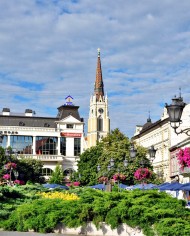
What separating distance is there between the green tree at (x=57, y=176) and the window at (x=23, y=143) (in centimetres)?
778

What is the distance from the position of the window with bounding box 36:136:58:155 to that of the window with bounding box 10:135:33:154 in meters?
1.28

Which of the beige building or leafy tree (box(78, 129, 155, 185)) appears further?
the beige building

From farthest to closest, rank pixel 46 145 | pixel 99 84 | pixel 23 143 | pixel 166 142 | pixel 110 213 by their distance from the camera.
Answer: pixel 99 84, pixel 46 145, pixel 23 143, pixel 166 142, pixel 110 213

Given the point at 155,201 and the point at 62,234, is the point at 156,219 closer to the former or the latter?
the point at 155,201

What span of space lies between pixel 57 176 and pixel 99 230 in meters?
62.2

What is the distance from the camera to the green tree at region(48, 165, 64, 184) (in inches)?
2943

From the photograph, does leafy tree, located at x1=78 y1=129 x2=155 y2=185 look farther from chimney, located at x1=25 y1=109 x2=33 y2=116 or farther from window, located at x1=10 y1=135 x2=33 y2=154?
chimney, located at x1=25 y1=109 x2=33 y2=116

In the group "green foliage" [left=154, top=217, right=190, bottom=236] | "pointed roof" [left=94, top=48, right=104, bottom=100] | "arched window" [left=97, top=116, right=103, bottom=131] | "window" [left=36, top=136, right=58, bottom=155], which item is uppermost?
"pointed roof" [left=94, top=48, right=104, bottom=100]

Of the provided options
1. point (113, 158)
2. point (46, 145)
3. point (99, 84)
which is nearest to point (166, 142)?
point (46, 145)

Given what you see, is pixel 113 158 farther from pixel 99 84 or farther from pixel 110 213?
pixel 99 84

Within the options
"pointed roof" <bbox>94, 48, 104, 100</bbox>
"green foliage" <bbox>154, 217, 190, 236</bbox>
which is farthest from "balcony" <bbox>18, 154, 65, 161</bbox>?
"green foliage" <bbox>154, 217, 190, 236</bbox>

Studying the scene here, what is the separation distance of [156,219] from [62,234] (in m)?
3.04

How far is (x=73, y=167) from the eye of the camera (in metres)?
86.1

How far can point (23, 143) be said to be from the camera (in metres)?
85.4
